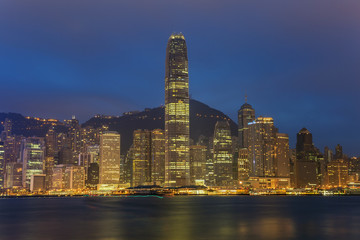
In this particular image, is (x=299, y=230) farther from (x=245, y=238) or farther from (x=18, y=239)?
(x=18, y=239)

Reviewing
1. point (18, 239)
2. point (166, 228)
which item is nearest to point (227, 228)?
point (166, 228)

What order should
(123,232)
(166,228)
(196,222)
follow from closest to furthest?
(123,232), (166,228), (196,222)

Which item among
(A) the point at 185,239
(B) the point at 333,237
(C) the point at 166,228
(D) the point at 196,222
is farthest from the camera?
(D) the point at 196,222

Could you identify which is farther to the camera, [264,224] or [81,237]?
[264,224]

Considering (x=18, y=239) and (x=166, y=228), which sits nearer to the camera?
(x=18, y=239)

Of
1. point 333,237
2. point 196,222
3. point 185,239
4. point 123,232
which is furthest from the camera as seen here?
point 196,222

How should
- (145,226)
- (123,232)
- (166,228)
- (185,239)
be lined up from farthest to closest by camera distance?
(145,226) < (166,228) < (123,232) < (185,239)

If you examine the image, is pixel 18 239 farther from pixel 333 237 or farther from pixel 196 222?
pixel 333 237

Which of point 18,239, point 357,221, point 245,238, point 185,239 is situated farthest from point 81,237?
point 357,221

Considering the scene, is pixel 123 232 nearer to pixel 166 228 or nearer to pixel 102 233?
pixel 102 233
